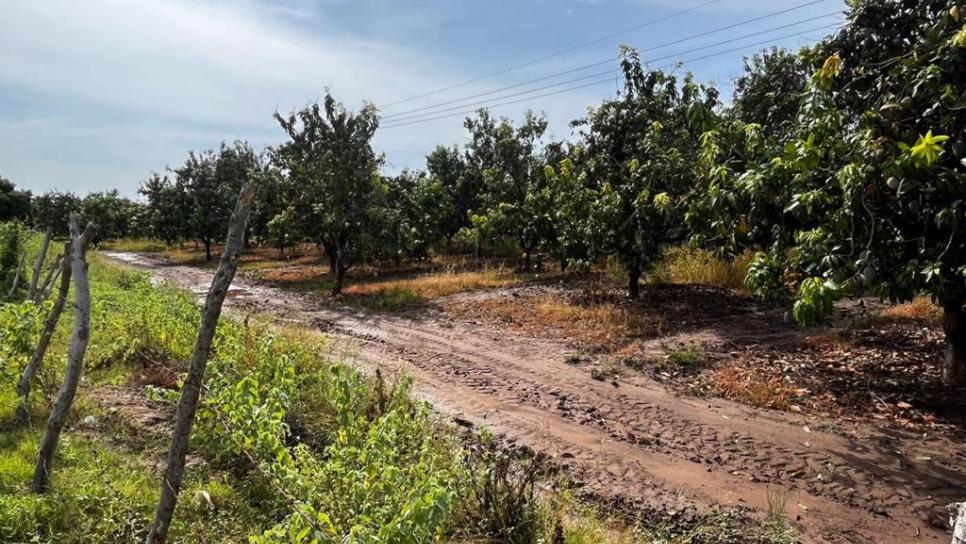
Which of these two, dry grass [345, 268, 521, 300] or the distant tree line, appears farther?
dry grass [345, 268, 521, 300]

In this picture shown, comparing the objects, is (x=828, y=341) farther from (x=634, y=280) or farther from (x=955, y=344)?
(x=634, y=280)

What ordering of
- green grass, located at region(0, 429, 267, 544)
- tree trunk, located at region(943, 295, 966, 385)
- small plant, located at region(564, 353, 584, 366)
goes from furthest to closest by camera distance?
small plant, located at region(564, 353, 584, 366) < tree trunk, located at region(943, 295, 966, 385) < green grass, located at region(0, 429, 267, 544)

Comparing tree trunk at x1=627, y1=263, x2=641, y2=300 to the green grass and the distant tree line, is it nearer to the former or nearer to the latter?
the distant tree line

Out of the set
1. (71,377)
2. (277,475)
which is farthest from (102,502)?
(277,475)

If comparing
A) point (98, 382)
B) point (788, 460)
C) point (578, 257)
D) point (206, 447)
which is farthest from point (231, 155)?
point (788, 460)

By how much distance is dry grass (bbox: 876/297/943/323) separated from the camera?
9547 millimetres

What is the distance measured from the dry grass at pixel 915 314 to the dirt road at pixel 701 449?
495 cm

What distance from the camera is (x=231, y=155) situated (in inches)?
1325

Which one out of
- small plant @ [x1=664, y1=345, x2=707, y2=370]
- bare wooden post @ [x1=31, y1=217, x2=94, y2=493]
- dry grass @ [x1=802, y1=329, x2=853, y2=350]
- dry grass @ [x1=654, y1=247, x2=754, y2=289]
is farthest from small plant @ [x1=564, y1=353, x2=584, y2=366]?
bare wooden post @ [x1=31, y1=217, x2=94, y2=493]

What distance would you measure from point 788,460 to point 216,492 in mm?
4966

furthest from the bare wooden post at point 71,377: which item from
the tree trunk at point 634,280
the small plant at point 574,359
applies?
the tree trunk at point 634,280

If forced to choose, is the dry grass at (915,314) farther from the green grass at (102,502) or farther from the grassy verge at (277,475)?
the green grass at (102,502)

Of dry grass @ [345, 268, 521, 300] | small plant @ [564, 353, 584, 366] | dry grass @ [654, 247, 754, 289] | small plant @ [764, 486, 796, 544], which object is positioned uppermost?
dry grass @ [654, 247, 754, 289]

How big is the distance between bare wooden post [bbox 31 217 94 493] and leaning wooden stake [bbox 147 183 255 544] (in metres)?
1.42
